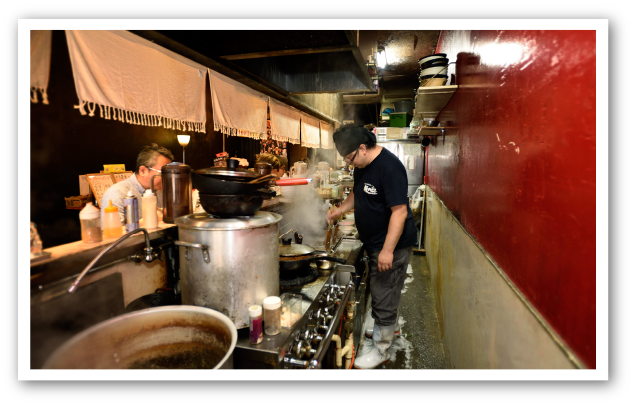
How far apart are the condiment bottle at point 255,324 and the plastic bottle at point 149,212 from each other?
3.13 feet

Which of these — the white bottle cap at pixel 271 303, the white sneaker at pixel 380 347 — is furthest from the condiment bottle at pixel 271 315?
the white sneaker at pixel 380 347

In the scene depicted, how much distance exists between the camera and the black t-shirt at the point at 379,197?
2.56 metres

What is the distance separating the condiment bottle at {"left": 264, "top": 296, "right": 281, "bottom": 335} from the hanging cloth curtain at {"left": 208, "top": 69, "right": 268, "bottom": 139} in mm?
2357

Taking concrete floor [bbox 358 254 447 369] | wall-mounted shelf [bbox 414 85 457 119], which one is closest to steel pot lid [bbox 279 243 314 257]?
concrete floor [bbox 358 254 447 369]

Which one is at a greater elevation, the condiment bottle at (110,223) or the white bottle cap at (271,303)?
the condiment bottle at (110,223)

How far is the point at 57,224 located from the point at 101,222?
2.97 meters

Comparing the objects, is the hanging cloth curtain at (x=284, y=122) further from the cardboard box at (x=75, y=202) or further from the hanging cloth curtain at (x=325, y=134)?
the cardboard box at (x=75, y=202)

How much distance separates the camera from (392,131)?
920 cm

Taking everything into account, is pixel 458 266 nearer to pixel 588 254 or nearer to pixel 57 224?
pixel 588 254

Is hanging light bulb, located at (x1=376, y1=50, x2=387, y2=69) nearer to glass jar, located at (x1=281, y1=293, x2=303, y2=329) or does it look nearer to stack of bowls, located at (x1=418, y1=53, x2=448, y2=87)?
stack of bowls, located at (x1=418, y1=53, x2=448, y2=87)

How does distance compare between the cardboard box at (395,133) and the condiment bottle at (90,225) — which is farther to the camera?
the cardboard box at (395,133)

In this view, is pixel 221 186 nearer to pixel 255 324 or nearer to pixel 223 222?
pixel 223 222

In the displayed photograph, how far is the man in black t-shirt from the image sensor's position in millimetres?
2586

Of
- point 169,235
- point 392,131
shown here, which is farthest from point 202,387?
point 392,131
